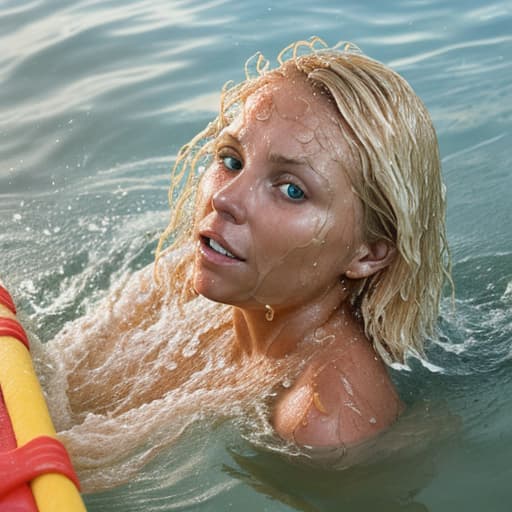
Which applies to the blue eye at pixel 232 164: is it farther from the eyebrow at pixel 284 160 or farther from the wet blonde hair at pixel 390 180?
the wet blonde hair at pixel 390 180

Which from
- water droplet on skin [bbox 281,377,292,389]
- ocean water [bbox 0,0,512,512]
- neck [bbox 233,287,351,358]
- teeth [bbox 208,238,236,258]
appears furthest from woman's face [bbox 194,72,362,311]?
ocean water [bbox 0,0,512,512]

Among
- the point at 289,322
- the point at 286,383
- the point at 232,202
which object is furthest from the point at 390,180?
the point at 286,383

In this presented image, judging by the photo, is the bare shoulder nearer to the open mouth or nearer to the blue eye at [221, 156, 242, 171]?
the open mouth

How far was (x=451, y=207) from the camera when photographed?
4.55 metres

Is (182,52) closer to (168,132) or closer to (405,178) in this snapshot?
(168,132)

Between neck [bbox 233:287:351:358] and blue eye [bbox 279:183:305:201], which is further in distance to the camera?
neck [bbox 233:287:351:358]

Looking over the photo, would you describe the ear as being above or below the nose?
below

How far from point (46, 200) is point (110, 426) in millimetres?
2184

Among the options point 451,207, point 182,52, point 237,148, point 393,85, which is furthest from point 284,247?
point 182,52

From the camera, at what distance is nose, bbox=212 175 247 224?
2752mm

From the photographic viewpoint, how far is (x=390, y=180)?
9.15 ft

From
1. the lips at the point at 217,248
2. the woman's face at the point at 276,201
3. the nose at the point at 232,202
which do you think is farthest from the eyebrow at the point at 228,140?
the lips at the point at 217,248

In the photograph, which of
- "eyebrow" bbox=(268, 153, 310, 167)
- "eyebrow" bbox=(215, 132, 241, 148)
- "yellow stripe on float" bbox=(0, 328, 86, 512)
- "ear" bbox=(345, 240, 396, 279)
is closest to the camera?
"yellow stripe on float" bbox=(0, 328, 86, 512)

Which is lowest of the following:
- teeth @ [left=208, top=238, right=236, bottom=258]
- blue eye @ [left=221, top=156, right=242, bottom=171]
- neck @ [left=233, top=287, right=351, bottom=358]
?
neck @ [left=233, top=287, right=351, bottom=358]
